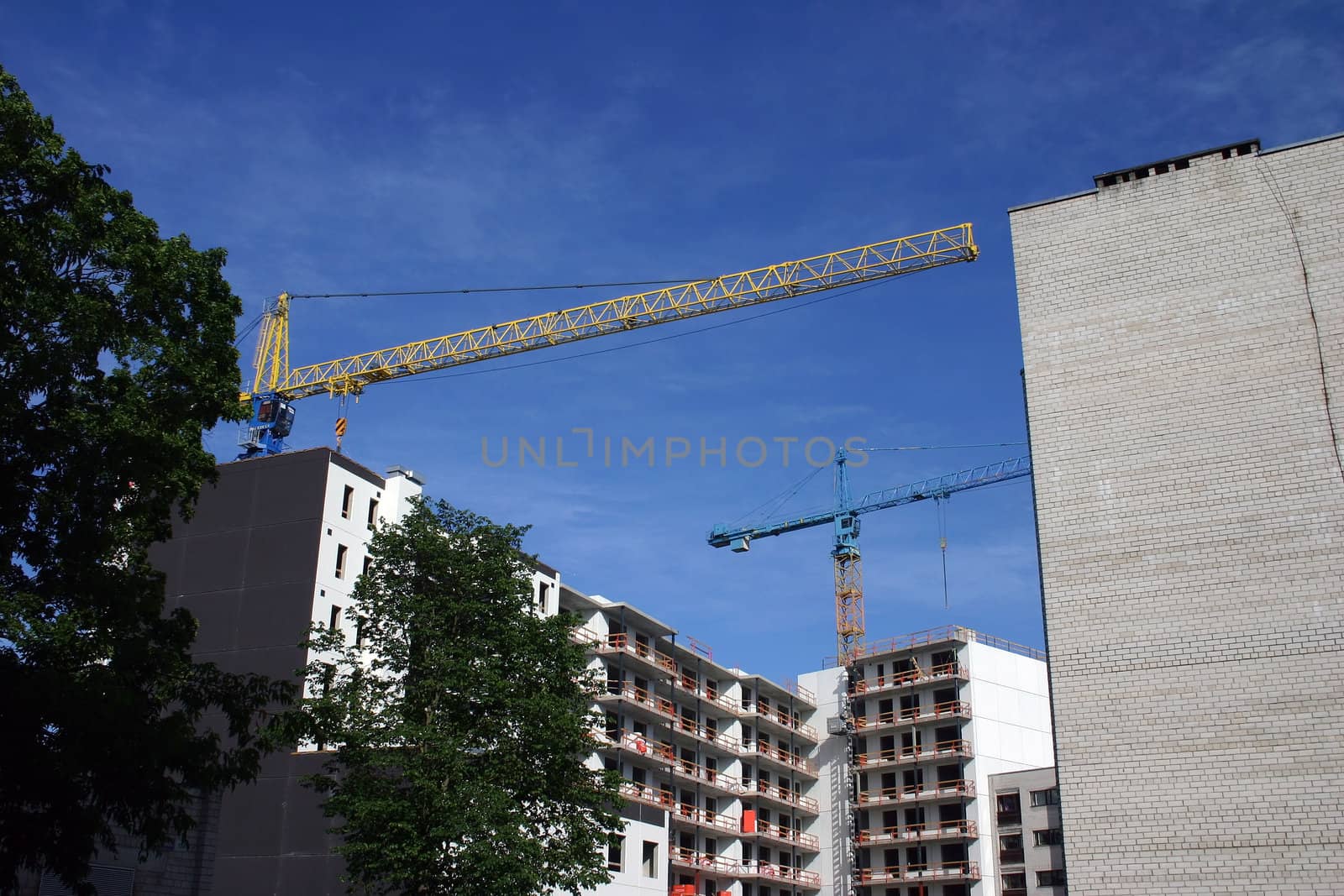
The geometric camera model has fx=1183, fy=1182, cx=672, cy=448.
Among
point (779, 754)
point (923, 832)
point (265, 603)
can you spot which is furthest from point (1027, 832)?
point (265, 603)

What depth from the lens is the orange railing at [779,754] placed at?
79000mm

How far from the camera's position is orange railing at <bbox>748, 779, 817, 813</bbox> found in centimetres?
7788

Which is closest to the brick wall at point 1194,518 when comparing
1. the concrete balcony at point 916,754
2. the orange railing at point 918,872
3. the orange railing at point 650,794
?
the orange railing at point 650,794

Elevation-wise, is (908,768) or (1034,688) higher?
(1034,688)

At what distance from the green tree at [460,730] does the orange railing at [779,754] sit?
46.3m

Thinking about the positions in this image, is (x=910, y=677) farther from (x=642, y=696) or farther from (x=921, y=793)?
(x=642, y=696)

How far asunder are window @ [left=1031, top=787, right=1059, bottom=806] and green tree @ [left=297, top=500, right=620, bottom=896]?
46224 millimetres

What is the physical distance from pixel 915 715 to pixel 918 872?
33.5 feet

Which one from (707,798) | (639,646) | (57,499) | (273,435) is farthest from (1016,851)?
(57,499)

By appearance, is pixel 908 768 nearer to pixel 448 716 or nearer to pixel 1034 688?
pixel 1034 688

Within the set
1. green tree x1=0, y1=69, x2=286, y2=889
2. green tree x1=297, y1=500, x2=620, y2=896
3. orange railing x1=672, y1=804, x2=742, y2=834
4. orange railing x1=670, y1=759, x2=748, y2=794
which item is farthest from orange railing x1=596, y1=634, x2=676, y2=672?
green tree x1=0, y1=69, x2=286, y2=889

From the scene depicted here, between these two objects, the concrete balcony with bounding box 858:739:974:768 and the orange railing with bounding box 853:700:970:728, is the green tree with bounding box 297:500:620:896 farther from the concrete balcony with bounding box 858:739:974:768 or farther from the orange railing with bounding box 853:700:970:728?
the orange railing with bounding box 853:700:970:728

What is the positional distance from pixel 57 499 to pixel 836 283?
59.9 m

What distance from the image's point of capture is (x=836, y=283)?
75.5 m
